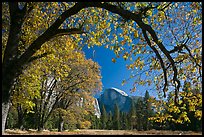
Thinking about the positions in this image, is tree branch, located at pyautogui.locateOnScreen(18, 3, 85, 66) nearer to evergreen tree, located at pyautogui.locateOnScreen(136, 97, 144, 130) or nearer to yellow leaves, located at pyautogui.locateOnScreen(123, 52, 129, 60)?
yellow leaves, located at pyautogui.locateOnScreen(123, 52, 129, 60)

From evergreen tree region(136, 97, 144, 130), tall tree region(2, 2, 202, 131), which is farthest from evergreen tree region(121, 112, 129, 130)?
tall tree region(2, 2, 202, 131)

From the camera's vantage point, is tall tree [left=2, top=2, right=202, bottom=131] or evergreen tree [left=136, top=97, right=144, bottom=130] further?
evergreen tree [left=136, top=97, right=144, bottom=130]

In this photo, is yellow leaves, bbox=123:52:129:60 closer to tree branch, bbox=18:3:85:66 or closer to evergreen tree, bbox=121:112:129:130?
tree branch, bbox=18:3:85:66

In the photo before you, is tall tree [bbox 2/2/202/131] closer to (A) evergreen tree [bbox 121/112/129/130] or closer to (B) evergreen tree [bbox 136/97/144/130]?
(B) evergreen tree [bbox 136/97/144/130]

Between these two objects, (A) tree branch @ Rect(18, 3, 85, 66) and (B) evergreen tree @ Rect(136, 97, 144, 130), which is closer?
(A) tree branch @ Rect(18, 3, 85, 66)

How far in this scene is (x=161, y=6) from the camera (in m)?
8.66

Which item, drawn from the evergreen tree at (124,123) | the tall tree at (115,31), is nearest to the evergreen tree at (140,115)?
the evergreen tree at (124,123)

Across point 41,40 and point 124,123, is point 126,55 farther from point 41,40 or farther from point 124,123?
point 124,123

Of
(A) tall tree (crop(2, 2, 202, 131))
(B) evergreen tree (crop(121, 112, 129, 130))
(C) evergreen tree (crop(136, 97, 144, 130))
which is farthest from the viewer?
(B) evergreen tree (crop(121, 112, 129, 130))

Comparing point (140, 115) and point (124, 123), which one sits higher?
Answer: point (140, 115)

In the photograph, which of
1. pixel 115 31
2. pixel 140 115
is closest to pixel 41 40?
pixel 115 31

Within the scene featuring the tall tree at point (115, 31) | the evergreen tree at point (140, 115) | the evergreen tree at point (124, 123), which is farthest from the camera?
the evergreen tree at point (124, 123)

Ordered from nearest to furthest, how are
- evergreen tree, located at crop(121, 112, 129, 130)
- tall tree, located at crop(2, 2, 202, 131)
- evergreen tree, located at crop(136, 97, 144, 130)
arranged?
1. tall tree, located at crop(2, 2, 202, 131)
2. evergreen tree, located at crop(136, 97, 144, 130)
3. evergreen tree, located at crop(121, 112, 129, 130)

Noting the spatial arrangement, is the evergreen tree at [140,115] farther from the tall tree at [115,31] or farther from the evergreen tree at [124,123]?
the tall tree at [115,31]
